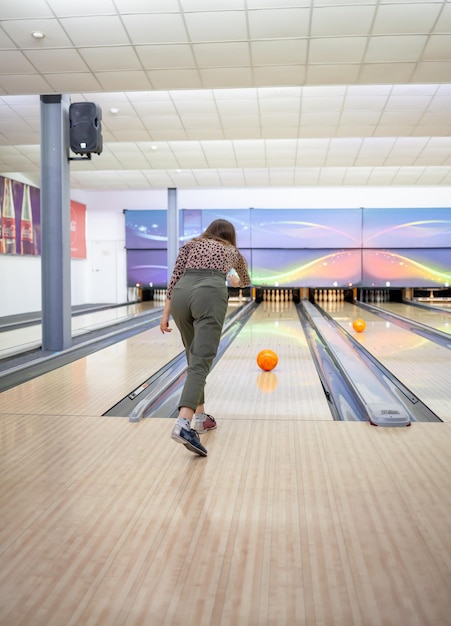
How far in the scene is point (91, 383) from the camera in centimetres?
451

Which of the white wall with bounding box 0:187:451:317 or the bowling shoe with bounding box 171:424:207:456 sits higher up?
the white wall with bounding box 0:187:451:317

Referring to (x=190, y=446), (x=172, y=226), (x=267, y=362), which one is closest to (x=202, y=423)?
(x=190, y=446)

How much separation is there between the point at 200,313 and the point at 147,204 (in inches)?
472

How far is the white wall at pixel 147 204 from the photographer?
1366 cm

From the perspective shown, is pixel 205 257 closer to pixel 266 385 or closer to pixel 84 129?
pixel 266 385

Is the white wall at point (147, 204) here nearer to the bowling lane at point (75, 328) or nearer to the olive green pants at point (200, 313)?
the bowling lane at point (75, 328)

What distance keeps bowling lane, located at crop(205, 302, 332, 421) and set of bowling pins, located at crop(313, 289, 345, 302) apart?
22.7 feet

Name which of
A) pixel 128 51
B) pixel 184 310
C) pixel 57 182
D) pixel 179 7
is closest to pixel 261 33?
pixel 179 7

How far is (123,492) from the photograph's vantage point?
2.26m

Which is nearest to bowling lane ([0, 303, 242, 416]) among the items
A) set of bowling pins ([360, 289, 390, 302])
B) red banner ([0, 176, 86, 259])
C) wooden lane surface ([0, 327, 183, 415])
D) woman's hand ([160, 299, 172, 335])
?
wooden lane surface ([0, 327, 183, 415])

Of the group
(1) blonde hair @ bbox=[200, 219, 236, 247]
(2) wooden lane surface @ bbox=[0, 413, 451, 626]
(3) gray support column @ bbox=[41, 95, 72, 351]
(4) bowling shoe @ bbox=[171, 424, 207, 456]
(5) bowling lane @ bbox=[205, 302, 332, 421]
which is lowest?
(2) wooden lane surface @ bbox=[0, 413, 451, 626]

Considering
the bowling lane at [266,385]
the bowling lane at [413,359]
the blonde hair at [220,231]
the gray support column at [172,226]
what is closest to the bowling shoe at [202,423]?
the bowling lane at [266,385]

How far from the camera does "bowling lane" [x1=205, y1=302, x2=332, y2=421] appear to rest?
143 inches

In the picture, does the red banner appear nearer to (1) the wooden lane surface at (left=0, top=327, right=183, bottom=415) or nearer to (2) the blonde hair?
(1) the wooden lane surface at (left=0, top=327, right=183, bottom=415)
